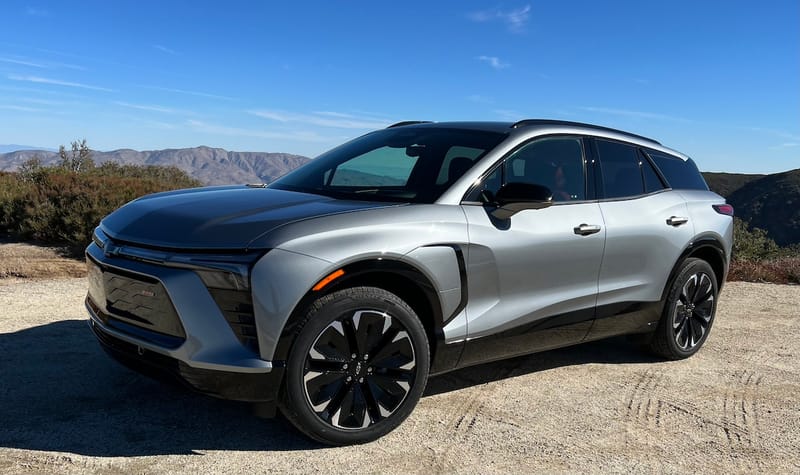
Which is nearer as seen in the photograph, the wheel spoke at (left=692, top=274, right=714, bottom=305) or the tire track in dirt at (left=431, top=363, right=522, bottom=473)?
the tire track in dirt at (left=431, top=363, right=522, bottom=473)

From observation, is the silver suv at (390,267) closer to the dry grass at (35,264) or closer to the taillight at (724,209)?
the taillight at (724,209)

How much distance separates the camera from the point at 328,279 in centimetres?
320

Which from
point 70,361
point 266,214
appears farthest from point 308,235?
point 70,361

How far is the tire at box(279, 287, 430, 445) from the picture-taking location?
3.19m

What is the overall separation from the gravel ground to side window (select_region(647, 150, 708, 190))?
4.85 feet

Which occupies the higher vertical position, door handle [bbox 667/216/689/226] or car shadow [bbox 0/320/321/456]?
door handle [bbox 667/216/689/226]

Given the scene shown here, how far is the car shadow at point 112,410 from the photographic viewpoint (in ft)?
11.1

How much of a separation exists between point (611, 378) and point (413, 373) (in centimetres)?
204

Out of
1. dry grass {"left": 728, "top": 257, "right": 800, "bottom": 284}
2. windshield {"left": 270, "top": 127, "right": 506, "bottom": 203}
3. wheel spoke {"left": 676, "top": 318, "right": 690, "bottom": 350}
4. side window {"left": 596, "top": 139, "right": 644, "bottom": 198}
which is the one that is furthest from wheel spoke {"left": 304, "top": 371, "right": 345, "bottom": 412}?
dry grass {"left": 728, "top": 257, "right": 800, "bottom": 284}

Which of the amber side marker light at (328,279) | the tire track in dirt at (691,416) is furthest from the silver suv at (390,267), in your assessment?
the tire track in dirt at (691,416)

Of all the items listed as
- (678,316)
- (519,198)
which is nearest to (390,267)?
(519,198)

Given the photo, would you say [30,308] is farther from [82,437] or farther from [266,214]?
[266,214]

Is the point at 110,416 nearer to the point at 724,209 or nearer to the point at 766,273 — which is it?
the point at 724,209

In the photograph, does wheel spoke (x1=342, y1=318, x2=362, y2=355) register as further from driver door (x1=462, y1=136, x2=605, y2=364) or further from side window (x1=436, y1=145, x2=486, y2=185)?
side window (x1=436, y1=145, x2=486, y2=185)
